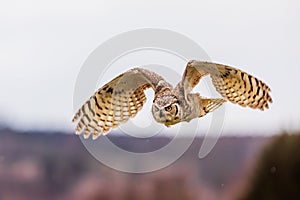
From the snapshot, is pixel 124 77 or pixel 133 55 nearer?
pixel 124 77

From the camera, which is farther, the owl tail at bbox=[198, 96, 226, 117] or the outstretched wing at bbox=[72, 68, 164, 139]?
the outstretched wing at bbox=[72, 68, 164, 139]

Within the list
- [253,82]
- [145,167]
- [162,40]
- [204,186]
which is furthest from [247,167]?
[253,82]

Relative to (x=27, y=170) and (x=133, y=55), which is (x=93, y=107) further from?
(x=27, y=170)

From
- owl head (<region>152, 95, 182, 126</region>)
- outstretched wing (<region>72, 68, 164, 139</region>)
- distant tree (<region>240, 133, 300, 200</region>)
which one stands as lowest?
owl head (<region>152, 95, 182, 126</region>)

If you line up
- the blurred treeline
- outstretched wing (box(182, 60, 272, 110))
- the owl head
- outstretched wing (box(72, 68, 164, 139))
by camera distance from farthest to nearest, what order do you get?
the blurred treeline, outstretched wing (box(72, 68, 164, 139)), outstretched wing (box(182, 60, 272, 110)), the owl head

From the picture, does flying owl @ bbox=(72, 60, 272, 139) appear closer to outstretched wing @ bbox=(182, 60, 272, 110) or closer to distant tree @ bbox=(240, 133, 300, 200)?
outstretched wing @ bbox=(182, 60, 272, 110)

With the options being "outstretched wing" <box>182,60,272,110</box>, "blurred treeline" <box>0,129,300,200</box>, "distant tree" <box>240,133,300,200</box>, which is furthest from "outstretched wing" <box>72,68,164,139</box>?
"distant tree" <box>240,133,300,200</box>

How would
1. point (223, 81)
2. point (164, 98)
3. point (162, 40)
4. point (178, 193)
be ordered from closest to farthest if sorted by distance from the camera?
point (164, 98)
point (223, 81)
point (162, 40)
point (178, 193)

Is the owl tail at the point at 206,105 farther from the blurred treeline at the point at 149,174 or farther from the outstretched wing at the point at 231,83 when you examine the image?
the blurred treeline at the point at 149,174
